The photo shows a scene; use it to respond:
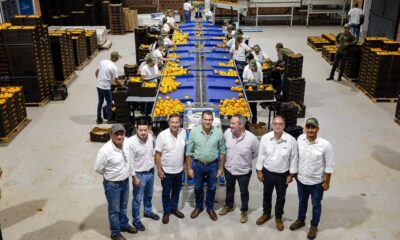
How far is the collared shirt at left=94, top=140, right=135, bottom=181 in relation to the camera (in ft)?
18.3

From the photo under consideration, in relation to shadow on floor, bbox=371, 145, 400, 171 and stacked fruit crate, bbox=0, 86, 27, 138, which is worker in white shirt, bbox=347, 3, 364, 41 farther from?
stacked fruit crate, bbox=0, 86, 27, 138

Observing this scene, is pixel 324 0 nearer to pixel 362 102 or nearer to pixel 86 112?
pixel 362 102

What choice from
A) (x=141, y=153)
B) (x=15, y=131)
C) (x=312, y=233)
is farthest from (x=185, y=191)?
(x=15, y=131)

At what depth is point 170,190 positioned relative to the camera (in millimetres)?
6621

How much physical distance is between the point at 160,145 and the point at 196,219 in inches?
58.7

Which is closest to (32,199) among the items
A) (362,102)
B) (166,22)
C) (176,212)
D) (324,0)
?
(176,212)

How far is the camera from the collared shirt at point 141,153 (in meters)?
6.01

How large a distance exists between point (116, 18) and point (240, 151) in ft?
60.3

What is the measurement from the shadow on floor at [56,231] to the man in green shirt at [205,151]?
82.5 inches

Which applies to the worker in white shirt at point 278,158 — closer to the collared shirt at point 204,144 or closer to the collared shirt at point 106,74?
the collared shirt at point 204,144

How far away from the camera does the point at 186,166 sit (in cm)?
641

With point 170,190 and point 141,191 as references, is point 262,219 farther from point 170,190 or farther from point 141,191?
point 141,191

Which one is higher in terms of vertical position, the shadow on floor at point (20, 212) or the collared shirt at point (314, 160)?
the collared shirt at point (314, 160)

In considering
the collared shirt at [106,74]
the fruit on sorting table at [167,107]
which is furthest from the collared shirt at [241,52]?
the fruit on sorting table at [167,107]
